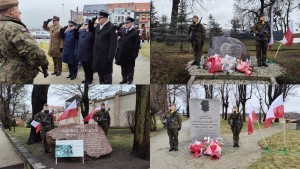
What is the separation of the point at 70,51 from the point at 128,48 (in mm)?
700

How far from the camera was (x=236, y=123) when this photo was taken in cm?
503

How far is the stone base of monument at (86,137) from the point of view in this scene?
500 cm

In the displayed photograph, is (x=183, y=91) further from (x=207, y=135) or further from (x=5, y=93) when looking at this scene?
(x=5, y=93)

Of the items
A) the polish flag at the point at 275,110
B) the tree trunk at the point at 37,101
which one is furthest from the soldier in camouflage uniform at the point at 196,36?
the tree trunk at the point at 37,101

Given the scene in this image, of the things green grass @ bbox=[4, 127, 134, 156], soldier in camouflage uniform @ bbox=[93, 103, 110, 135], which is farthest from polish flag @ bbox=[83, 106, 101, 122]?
green grass @ bbox=[4, 127, 134, 156]

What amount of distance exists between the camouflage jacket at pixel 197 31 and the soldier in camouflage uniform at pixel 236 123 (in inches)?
38.9

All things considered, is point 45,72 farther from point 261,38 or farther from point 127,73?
point 261,38

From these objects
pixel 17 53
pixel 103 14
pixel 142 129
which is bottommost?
pixel 142 129

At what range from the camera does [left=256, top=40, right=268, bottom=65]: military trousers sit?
482 centimetres

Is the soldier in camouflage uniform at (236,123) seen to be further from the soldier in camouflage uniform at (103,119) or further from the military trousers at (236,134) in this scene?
the soldier in camouflage uniform at (103,119)

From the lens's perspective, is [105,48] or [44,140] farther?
[44,140]

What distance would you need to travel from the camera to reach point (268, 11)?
15.5 ft

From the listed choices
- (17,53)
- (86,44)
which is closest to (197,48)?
(86,44)

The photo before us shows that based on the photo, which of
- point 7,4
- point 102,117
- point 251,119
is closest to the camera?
point 7,4
